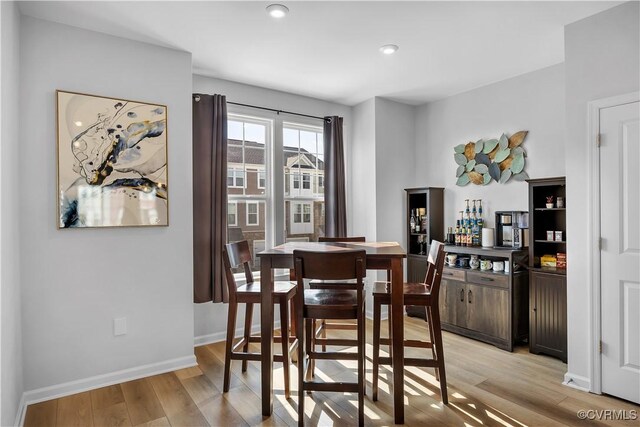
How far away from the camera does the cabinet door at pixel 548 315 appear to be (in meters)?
3.10

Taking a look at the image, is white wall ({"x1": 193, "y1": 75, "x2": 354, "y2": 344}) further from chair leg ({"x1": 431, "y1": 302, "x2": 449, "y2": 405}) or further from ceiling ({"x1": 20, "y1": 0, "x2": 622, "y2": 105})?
chair leg ({"x1": 431, "y1": 302, "x2": 449, "y2": 405})

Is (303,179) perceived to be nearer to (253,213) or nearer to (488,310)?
(253,213)

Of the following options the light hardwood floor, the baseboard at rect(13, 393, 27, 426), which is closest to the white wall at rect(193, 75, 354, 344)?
the light hardwood floor

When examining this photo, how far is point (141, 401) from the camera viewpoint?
2531 millimetres

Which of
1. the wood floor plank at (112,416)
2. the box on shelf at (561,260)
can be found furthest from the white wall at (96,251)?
the box on shelf at (561,260)

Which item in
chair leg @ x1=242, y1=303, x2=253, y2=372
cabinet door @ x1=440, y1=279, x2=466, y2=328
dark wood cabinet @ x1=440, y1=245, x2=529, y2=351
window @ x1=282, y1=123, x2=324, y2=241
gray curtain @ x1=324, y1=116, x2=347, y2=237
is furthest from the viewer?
gray curtain @ x1=324, y1=116, x2=347, y2=237

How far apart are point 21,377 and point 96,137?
5.63ft

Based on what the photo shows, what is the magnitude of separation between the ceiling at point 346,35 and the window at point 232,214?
4.32ft

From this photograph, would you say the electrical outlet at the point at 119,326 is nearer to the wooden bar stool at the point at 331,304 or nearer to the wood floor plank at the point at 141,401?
the wood floor plank at the point at 141,401

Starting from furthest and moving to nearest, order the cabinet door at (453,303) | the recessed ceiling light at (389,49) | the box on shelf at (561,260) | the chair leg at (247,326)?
the cabinet door at (453,303) → the box on shelf at (561,260) → the recessed ceiling light at (389,49) → the chair leg at (247,326)

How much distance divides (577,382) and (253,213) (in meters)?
3.21

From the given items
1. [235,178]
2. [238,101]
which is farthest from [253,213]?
[238,101]

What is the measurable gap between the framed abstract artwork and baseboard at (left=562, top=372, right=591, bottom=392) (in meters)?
3.32

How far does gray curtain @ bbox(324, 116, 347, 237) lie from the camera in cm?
444
